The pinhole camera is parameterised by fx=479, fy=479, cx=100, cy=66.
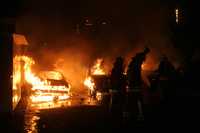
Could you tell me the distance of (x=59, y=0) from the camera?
38.3 meters

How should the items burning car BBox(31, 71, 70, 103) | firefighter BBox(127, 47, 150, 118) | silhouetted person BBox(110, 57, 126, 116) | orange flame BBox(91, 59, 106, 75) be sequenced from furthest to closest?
orange flame BBox(91, 59, 106, 75) < burning car BBox(31, 71, 70, 103) < silhouetted person BBox(110, 57, 126, 116) < firefighter BBox(127, 47, 150, 118)

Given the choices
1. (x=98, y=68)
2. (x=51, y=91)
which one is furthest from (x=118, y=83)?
(x=98, y=68)

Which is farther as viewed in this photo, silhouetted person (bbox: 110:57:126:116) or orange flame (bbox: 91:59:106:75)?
orange flame (bbox: 91:59:106:75)

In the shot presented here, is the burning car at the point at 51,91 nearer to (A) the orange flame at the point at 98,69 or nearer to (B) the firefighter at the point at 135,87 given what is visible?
(A) the orange flame at the point at 98,69

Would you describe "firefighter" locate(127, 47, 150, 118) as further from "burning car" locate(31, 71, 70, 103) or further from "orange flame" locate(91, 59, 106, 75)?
"orange flame" locate(91, 59, 106, 75)

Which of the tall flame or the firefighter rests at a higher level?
the tall flame

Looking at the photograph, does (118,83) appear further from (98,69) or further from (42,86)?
(98,69)

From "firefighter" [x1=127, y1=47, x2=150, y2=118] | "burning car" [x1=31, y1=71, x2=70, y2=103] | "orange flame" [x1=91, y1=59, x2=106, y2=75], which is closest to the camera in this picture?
"firefighter" [x1=127, y1=47, x2=150, y2=118]

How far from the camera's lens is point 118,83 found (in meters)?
16.8

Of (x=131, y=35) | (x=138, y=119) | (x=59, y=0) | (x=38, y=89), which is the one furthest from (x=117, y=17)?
(x=138, y=119)

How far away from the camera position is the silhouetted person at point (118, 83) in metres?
16.8

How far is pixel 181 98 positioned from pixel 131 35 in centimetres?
1552

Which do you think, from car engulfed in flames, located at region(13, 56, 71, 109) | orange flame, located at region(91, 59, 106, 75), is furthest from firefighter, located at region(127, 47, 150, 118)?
orange flame, located at region(91, 59, 106, 75)

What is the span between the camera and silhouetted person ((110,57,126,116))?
16.8m
